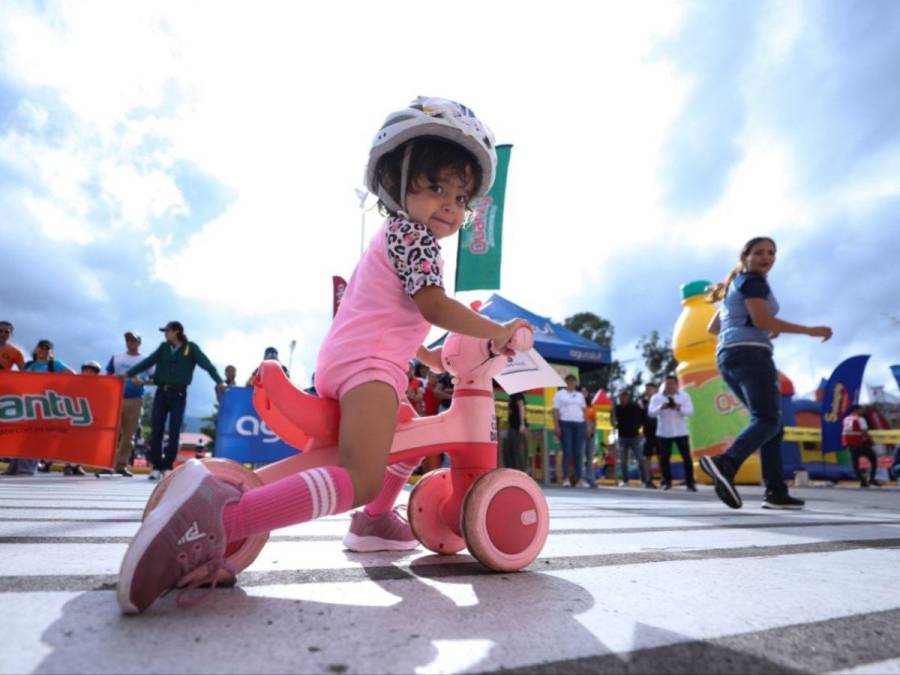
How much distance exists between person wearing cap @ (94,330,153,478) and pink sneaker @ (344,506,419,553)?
6299 millimetres

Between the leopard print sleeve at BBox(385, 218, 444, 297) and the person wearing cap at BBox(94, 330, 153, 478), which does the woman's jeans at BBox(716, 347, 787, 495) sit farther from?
the person wearing cap at BBox(94, 330, 153, 478)

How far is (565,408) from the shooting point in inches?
340

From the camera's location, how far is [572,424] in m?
8.78

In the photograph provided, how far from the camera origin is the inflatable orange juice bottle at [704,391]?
35.8 ft

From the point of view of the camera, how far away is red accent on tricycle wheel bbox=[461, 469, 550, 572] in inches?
56.8

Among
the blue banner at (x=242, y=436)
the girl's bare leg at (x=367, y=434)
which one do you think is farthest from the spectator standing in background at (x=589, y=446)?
the girl's bare leg at (x=367, y=434)

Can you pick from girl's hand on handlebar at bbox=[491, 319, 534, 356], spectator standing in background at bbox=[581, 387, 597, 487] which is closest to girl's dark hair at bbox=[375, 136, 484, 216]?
girl's hand on handlebar at bbox=[491, 319, 534, 356]

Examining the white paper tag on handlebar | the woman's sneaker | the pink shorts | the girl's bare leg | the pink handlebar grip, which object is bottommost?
the woman's sneaker

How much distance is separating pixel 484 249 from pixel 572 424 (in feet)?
11.1

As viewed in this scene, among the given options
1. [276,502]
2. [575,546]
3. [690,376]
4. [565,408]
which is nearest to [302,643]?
[276,502]

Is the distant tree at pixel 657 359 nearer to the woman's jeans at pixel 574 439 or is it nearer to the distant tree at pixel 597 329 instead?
the distant tree at pixel 597 329

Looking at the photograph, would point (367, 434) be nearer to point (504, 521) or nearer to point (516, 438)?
point (504, 521)

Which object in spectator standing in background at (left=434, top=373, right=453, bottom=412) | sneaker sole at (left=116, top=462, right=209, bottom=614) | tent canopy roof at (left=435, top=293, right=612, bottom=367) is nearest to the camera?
sneaker sole at (left=116, top=462, right=209, bottom=614)

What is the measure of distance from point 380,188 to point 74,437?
6.90 m
